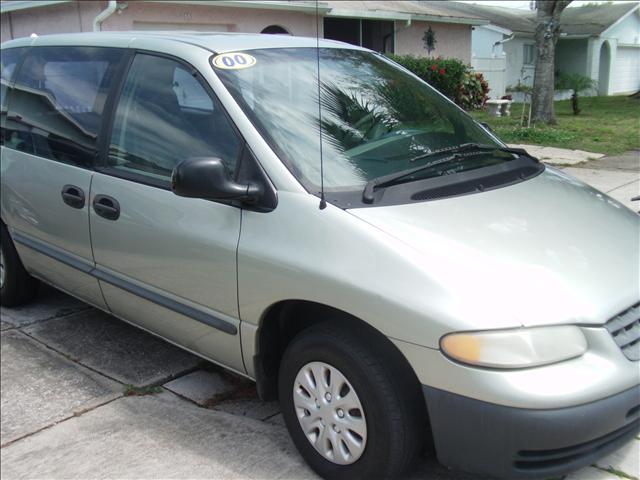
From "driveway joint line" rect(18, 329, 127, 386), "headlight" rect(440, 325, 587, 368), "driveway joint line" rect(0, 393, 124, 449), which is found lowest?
"driveway joint line" rect(0, 393, 124, 449)

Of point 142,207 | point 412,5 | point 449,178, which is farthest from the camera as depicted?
point 412,5

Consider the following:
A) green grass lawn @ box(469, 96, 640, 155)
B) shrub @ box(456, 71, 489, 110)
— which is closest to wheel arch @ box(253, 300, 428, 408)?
green grass lawn @ box(469, 96, 640, 155)

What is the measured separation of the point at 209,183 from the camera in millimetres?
2805

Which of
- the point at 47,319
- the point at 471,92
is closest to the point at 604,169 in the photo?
the point at 47,319

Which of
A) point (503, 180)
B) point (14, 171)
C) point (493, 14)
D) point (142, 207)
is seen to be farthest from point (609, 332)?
point (493, 14)

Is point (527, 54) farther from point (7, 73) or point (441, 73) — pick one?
point (7, 73)

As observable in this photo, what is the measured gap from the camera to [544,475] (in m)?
2.33

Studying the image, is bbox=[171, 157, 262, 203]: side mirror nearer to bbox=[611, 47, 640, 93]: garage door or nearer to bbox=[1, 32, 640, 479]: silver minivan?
bbox=[1, 32, 640, 479]: silver minivan

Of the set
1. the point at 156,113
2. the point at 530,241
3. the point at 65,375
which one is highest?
the point at 156,113

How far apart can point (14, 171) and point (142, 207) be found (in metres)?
1.55

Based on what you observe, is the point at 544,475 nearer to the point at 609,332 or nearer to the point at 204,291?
the point at 609,332

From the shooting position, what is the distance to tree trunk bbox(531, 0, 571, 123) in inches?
486

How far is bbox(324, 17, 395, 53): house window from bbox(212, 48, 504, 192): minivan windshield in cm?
1441

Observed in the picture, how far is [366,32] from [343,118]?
1614 centimetres
